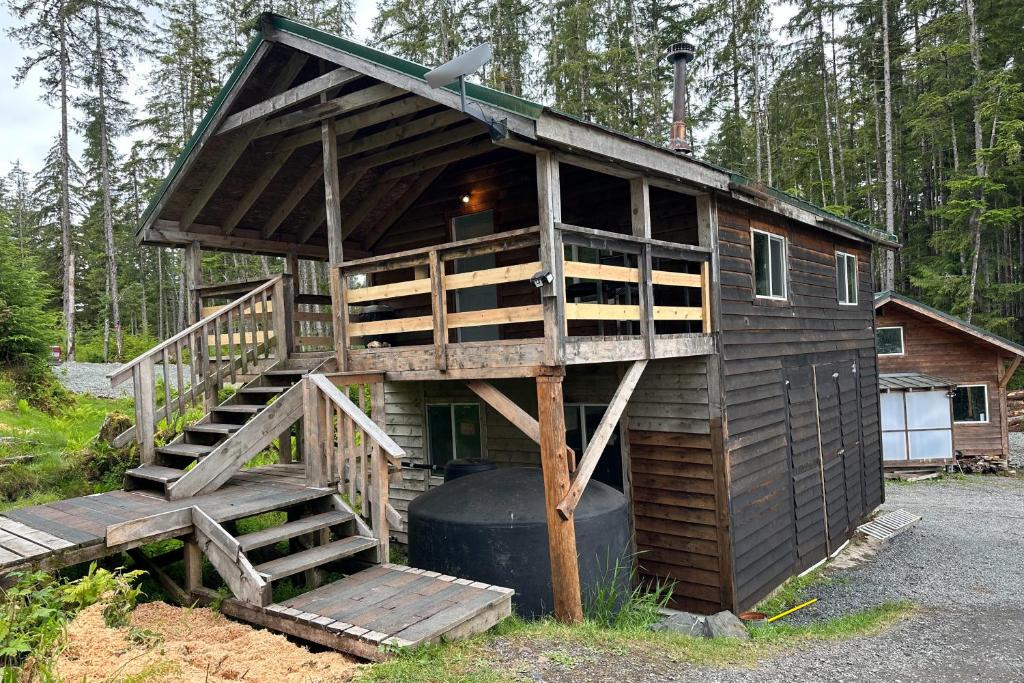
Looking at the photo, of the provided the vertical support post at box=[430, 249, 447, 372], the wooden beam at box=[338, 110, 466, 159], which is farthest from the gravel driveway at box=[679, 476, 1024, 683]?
the wooden beam at box=[338, 110, 466, 159]

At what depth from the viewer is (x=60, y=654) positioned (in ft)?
11.5

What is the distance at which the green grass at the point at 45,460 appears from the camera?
25.9ft

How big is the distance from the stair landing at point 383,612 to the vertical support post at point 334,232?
9.30ft

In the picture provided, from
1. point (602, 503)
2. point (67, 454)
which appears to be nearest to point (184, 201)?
point (67, 454)

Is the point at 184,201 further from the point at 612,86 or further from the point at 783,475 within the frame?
the point at 612,86

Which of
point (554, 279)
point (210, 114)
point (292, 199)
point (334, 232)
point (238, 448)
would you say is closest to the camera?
point (554, 279)

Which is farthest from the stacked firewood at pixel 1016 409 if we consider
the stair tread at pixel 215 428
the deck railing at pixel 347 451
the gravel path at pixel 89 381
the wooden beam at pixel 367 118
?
the gravel path at pixel 89 381

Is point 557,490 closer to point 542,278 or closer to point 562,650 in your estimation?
point 562,650

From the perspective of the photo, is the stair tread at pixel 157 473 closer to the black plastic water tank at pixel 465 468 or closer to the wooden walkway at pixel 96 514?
the wooden walkway at pixel 96 514

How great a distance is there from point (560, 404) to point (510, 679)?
2.42 metres

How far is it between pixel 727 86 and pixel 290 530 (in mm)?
29777

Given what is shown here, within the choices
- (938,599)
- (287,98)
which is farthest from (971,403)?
(287,98)

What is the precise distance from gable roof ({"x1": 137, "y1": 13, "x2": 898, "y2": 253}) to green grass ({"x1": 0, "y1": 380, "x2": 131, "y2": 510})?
315cm

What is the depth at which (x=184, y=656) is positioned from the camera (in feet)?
13.0
